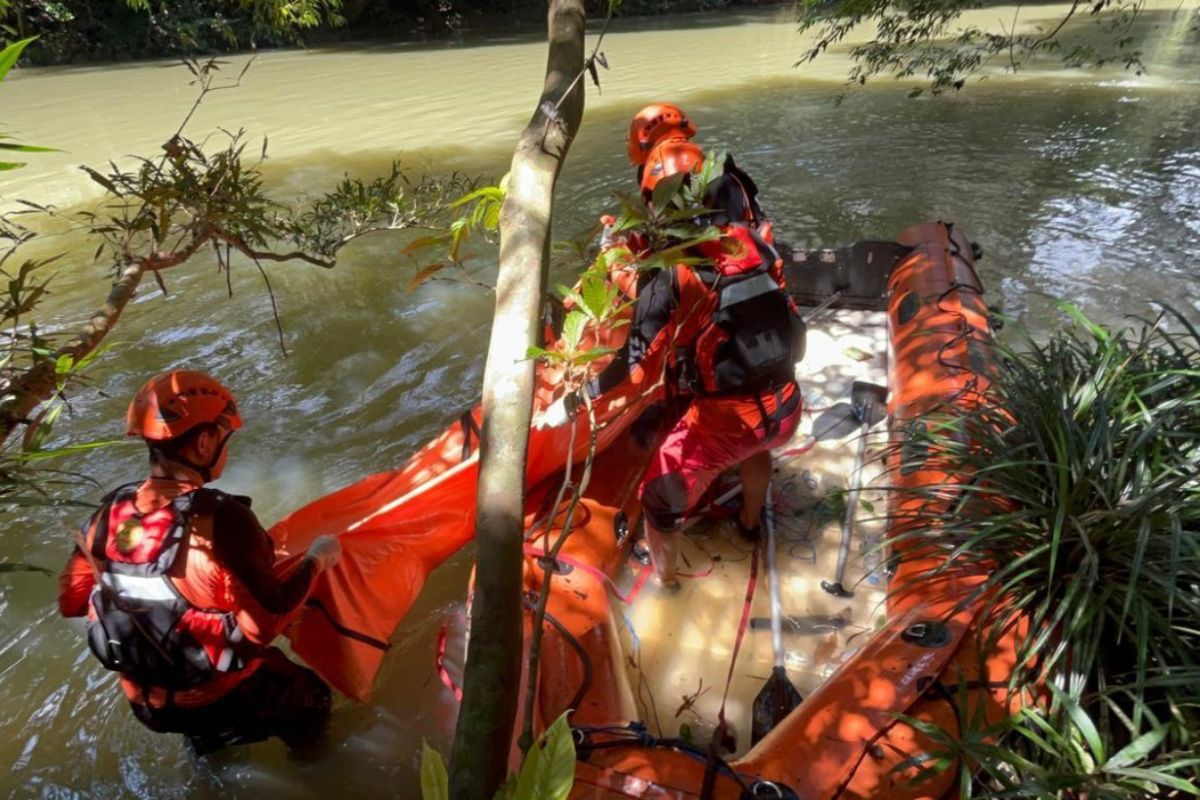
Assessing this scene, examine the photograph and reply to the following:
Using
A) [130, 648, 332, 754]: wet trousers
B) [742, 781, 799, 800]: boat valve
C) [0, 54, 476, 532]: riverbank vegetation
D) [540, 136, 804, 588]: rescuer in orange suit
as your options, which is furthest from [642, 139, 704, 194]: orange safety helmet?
[130, 648, 332, 754]: wet trousers

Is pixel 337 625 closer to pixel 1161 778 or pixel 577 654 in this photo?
pixel 577 654

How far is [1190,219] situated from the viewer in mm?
7137

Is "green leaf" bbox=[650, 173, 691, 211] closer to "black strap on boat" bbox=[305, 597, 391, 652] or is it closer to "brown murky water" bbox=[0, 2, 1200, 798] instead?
"black strap on boat" bbox=[305, 597, 391, 652]

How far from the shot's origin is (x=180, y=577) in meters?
1.90

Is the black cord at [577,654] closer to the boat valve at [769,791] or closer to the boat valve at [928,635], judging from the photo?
the boat valve at [769,791]

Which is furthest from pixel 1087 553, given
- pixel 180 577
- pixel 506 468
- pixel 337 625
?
pixel 180 577

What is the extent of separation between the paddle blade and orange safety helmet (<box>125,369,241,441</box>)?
6.36ft

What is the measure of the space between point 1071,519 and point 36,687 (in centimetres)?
392

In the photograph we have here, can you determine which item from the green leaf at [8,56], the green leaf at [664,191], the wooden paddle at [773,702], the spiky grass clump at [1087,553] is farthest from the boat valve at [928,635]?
the green leaf at [8,56]

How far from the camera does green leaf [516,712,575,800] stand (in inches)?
26.7

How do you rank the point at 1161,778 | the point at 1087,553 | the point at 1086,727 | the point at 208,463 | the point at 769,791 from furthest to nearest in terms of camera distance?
the point at 208,463
the point at 1087,553
the point at 769,791
the point at 1086,727
the point at 1161,778

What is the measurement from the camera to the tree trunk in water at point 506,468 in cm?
87

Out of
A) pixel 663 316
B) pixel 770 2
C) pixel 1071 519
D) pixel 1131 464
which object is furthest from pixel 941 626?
pixel 770 2

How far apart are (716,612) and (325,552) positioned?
4.97ft
